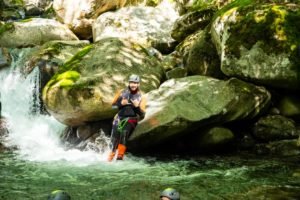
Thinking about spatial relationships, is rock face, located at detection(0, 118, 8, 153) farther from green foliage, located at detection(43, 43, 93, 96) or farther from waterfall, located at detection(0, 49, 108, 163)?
green foliage, located at detection(43, 43, 93, 96)

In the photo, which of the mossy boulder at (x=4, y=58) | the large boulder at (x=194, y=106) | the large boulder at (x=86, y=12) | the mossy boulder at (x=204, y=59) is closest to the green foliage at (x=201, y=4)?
the mossy boulder at (x=204, y=59)

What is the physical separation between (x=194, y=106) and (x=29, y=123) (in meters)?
7.74

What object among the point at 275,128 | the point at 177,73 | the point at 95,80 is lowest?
the point at 275,128

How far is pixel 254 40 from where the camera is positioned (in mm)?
12148

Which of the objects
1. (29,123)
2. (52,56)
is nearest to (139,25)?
(52,56)

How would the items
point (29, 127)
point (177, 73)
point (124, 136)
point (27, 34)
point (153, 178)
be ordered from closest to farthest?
point (153, 178)
point (124, 136)
point (177, 73)
point (29, 127)
point (27, 34)

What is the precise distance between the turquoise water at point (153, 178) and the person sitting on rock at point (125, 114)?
505mm

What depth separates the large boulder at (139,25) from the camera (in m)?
18.4

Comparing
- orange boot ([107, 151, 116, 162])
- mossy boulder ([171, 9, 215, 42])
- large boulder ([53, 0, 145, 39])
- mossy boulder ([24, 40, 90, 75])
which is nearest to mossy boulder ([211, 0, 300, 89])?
mossy boulder ([171, 9, 215, 42])

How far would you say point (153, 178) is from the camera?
9.64 metres

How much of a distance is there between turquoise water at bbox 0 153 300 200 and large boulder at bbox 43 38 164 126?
1760mm

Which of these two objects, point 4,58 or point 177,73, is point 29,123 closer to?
point 4,58

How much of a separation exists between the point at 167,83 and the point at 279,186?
5354 millimetres

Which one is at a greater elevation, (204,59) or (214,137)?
(204,59)
